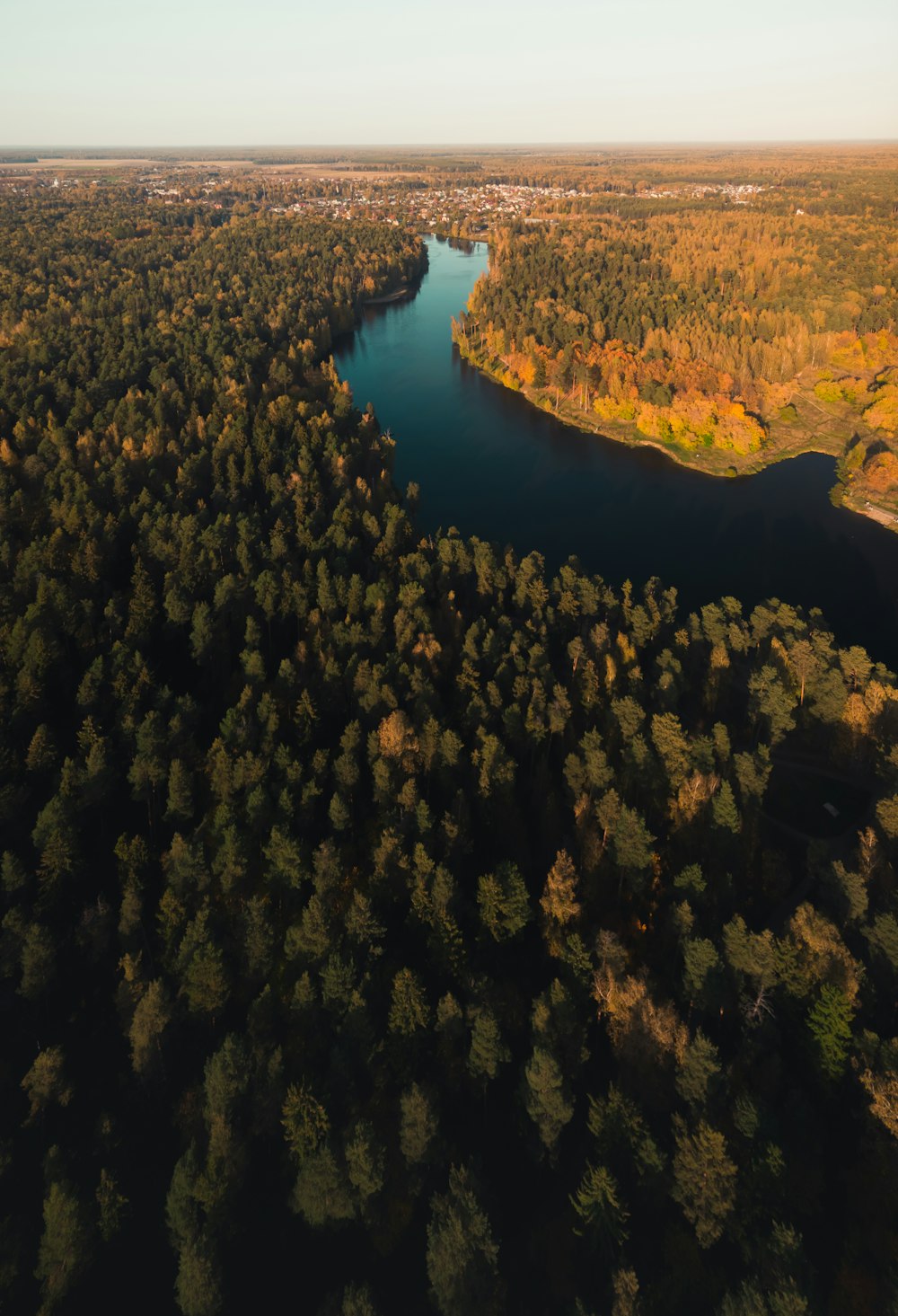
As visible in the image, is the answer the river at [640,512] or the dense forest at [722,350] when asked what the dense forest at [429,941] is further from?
the dense forest at [722,350]

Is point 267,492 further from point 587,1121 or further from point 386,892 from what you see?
point 587,1121

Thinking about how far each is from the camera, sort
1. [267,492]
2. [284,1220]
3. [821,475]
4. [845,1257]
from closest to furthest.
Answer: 1. [845,1257]
2. [284,1220]
3. [267,492]
4. [821,475]

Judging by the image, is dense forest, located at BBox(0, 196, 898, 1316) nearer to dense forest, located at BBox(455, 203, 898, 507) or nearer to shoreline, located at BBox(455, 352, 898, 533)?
shoreline, located at BBox(455, 352, 898, 533)

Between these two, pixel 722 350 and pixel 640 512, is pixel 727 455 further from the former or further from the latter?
Result: pixel 722 350

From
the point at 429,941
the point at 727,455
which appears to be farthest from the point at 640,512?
the point at 429,941

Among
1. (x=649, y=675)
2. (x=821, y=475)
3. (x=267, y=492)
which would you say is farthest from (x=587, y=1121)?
(x=821, y=475)
